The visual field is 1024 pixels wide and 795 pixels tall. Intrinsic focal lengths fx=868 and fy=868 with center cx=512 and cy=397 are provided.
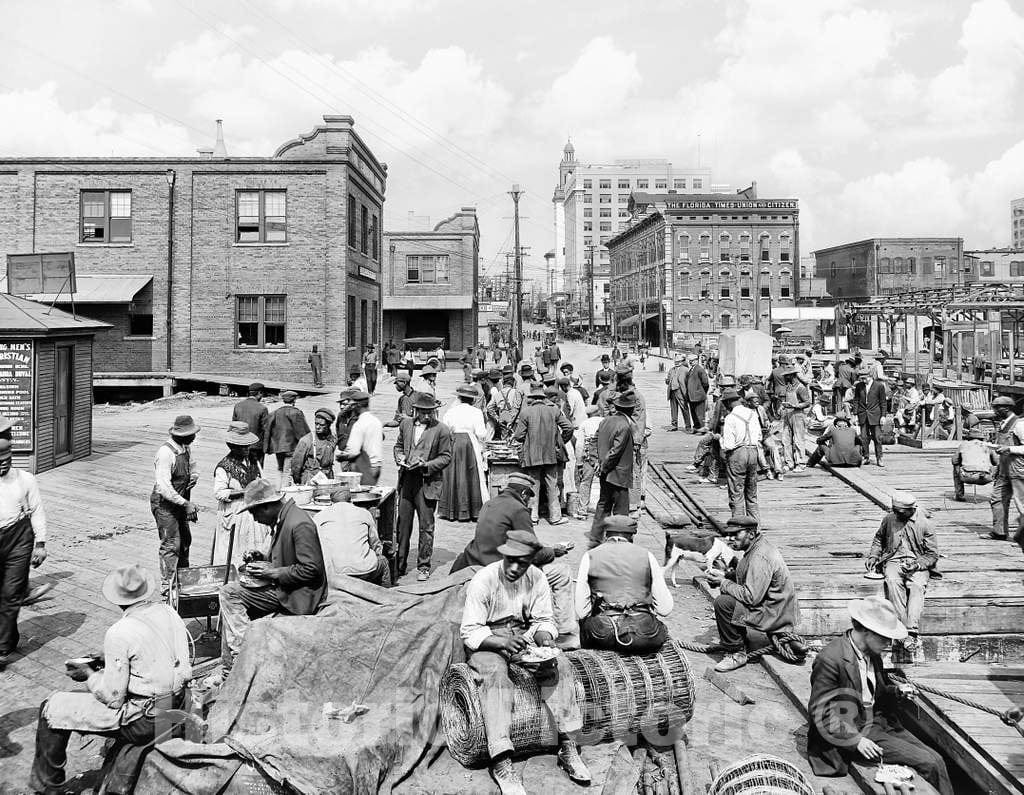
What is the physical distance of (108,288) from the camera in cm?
3066

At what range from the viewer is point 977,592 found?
361 inches

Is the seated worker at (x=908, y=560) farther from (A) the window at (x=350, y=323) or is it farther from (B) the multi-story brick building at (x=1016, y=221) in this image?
(B) the multi-story brick building at (x=1016, y=221)

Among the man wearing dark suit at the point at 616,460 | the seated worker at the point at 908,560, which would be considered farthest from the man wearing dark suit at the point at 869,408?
the seated worker at the point at 908,560

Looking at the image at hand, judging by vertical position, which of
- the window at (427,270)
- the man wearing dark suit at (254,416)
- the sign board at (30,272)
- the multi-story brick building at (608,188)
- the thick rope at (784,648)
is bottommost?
the thick rope at (784,648)

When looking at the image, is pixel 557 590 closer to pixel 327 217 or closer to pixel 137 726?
pixel 137 726

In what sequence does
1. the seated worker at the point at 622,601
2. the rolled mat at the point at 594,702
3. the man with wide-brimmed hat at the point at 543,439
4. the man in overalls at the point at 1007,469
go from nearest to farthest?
the rolled mat at the point at 594,702, the seated worker at the point at 622,601, the man in overalls at the point at 1007,469, the man with wide-brimmed hat at the point at 543,439

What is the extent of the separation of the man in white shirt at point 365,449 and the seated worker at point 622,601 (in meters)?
4.46

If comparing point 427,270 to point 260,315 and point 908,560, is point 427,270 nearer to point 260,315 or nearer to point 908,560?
point 260,315

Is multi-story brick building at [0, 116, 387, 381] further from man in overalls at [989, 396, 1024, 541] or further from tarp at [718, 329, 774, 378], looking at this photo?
man in overalls at [989, 396, 1024, 541]

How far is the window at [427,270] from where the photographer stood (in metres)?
52.5

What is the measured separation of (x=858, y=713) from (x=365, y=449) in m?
6.45

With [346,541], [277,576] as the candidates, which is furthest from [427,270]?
[277,576]

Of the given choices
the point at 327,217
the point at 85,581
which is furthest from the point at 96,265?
the point at 85,581

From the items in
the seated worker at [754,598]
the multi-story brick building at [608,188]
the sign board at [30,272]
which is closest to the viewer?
the seated worker at [754,598]
